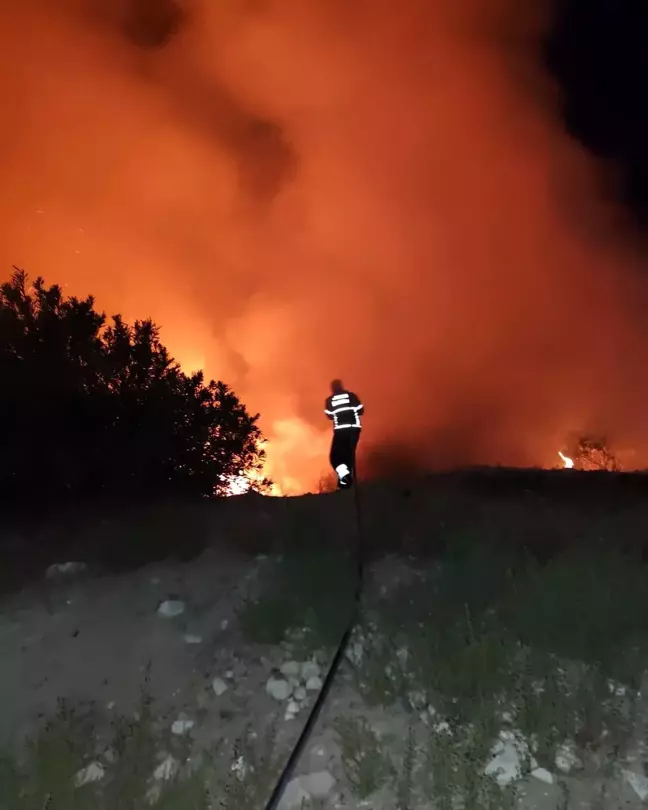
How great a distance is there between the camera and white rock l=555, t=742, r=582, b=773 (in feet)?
10.0

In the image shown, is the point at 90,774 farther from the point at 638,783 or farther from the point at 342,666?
the point at 638,783

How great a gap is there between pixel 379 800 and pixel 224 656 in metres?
1.48

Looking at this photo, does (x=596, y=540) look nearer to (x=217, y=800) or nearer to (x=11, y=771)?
(x=217, y=800)

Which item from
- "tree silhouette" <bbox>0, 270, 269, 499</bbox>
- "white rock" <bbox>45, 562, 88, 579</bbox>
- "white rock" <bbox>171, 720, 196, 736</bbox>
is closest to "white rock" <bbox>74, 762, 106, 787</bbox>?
"white rock" <bbox>171, 720, 196, 736</bbox>

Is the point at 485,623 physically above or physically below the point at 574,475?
below

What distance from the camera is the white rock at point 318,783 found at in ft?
10.0

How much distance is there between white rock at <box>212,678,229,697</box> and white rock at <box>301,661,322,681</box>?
1.46 ft

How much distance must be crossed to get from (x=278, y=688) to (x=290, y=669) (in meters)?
0.18

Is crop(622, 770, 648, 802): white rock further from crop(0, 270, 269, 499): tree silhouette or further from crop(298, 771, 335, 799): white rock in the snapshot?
crop(0, 270, 269, 499): tree silhouette

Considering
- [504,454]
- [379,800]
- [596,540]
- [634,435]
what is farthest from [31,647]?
[634,435]

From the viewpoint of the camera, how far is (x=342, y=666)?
13.1 feet

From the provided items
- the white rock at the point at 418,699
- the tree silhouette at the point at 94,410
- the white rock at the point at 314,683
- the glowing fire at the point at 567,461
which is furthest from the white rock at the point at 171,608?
the glowing fire at the point at 567,461

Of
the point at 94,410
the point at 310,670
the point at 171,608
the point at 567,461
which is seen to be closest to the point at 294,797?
the point at 310,670

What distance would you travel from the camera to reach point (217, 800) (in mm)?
3012
